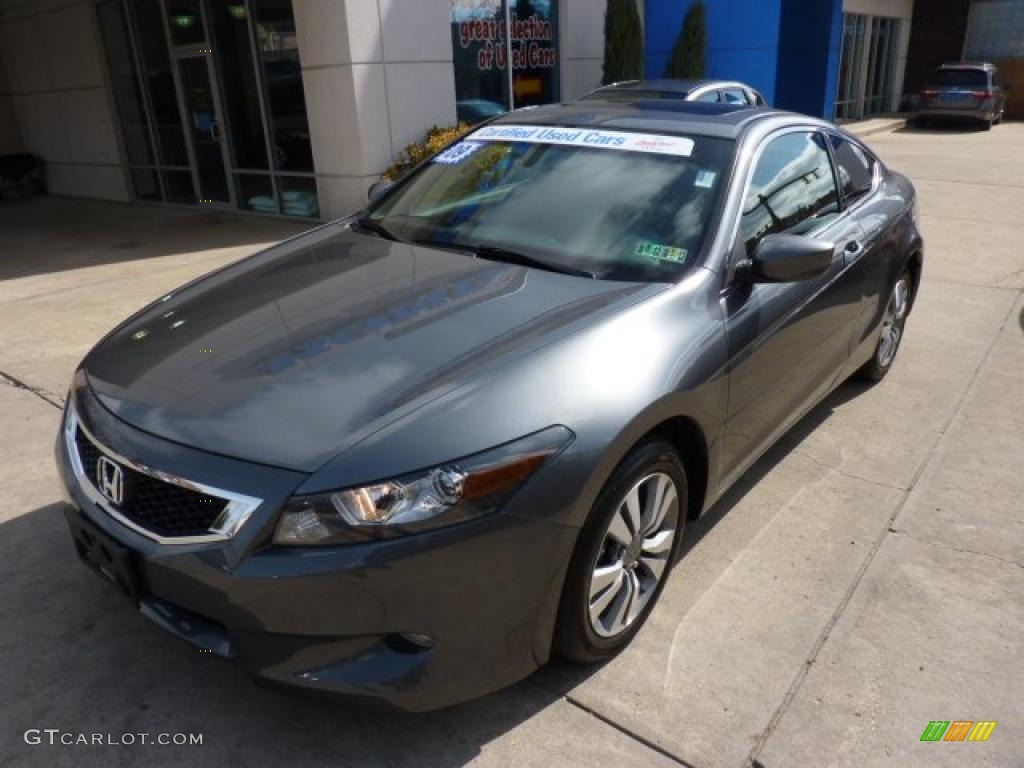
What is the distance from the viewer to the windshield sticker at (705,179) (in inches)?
120

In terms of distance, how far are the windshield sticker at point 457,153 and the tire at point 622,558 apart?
1.83 meters

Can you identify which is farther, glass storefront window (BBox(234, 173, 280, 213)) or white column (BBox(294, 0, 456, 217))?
glass storefront window (BBox(234, 173, 280, 213))

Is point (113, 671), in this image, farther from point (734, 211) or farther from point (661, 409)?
point (734, 211)

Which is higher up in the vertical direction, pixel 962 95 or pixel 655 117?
pixel 655 117

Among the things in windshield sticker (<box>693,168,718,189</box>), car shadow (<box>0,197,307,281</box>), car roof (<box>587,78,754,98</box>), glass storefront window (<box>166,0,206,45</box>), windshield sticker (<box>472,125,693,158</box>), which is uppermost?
glass storefront window (<box>166,0,206,45</box>)

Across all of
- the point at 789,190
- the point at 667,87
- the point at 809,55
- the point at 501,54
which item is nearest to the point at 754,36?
the point at 809,55

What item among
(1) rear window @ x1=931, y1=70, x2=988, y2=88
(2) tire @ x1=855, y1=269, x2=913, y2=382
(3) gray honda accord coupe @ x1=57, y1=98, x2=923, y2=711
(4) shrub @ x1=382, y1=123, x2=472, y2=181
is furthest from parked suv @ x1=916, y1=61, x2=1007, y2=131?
(3) gray honda accord coupe @ x1=57, y1=98, x2=923, y2=711

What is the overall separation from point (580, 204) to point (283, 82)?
838cm

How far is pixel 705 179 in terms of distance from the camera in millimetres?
→ 3068

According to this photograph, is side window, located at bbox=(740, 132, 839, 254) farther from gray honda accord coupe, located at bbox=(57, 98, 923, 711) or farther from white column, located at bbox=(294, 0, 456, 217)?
white column, located at bbox=(294, 0, 456, 217)

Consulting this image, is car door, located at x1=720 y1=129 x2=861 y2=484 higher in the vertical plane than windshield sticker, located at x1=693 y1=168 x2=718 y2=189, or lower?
lower

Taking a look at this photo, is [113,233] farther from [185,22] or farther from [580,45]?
[580,45]

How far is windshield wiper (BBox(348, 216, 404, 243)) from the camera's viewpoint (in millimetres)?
3406

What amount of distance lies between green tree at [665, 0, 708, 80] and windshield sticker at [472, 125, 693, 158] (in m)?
12.4
